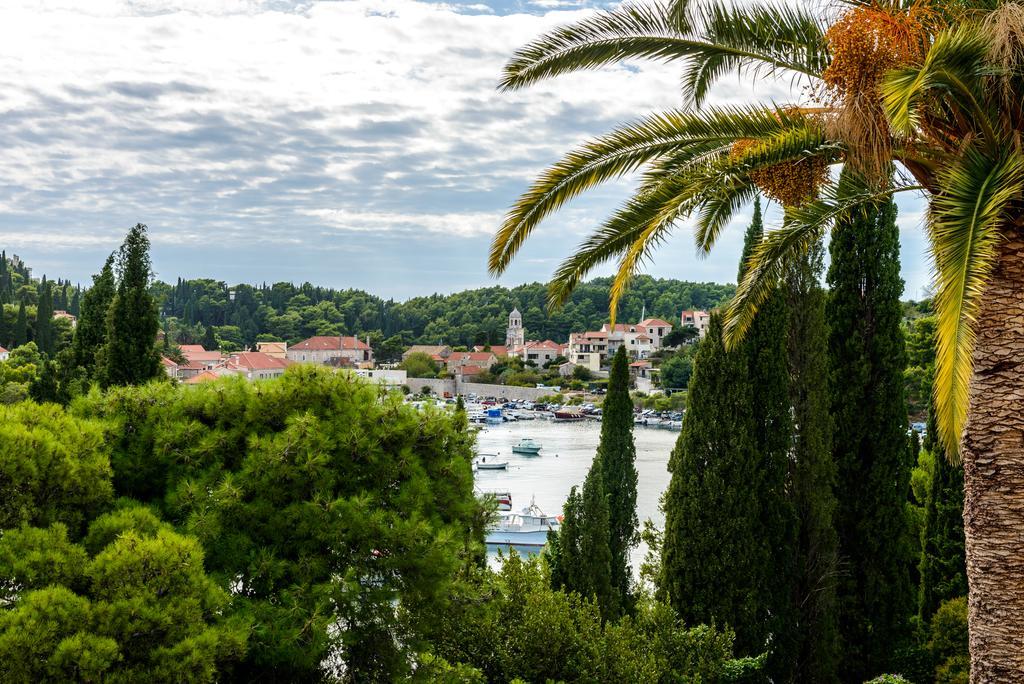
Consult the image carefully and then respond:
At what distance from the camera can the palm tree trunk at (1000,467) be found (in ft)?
18.1

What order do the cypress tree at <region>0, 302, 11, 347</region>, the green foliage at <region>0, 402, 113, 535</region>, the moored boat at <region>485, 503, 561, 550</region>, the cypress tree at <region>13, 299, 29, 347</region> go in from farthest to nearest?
the cypress tree at <region>0, 302, 11, 347</region>
the cypress tree at <region>13, 299, 29, 347</region>
the moored boat at <region>485, 503, 561, 550</region>
the green foliage at <region>0, 402, 113, 535</region>

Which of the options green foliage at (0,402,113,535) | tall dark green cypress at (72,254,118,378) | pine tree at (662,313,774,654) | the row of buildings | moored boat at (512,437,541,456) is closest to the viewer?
green foliage at (0,402,113,535)

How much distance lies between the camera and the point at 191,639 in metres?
5.42

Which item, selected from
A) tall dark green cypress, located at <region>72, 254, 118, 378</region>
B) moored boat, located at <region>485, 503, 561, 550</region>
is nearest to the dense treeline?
moored boat, located at <region>485, 503, 561, 550</region>

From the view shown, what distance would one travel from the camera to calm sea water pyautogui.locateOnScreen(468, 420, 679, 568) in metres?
35.3

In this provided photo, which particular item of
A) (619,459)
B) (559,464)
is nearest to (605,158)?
(619,459)

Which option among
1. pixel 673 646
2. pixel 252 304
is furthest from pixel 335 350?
pixel 673 646

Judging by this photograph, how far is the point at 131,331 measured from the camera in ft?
60.9

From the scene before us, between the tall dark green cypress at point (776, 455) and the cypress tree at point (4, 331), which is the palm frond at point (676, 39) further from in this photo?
the cypress tree at point (4, 331)

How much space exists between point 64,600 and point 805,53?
6.37 meters

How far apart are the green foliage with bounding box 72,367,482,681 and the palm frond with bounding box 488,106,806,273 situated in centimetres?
183

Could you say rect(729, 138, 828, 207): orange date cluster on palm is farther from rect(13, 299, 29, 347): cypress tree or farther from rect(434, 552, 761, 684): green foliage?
rect(13, 299, 29, 347): cypress tree

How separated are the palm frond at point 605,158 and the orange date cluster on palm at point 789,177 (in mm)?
222

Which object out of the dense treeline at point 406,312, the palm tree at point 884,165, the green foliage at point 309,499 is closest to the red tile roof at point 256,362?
the dense treeline at point 406,312
